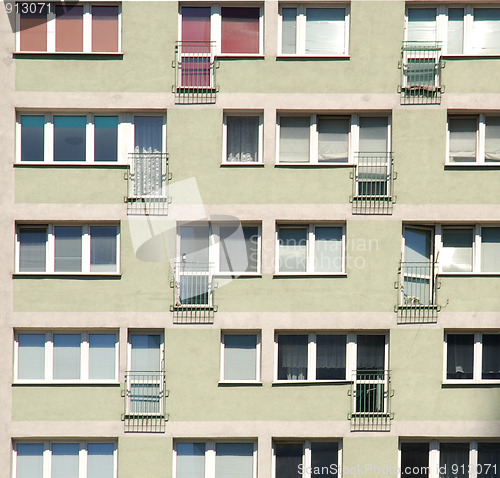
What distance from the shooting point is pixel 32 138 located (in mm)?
20891

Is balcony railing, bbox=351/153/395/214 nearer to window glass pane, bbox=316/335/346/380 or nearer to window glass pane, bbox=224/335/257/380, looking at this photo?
window glass pane, bbox=316/335/346/380

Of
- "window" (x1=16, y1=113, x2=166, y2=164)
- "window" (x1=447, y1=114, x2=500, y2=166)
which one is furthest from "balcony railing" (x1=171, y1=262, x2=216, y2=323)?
"window" (x1=447, y1=114, x2=500, y2=166)

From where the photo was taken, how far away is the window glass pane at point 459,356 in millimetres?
20625

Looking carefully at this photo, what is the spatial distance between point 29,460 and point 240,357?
554 centimetres

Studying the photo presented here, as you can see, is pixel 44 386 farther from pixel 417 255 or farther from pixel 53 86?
pixel 417 255

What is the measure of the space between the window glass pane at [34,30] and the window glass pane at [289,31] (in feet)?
19.0

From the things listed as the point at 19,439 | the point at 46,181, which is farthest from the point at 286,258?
the point at 19,439

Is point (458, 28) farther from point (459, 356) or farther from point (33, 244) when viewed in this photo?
point (33, 244)

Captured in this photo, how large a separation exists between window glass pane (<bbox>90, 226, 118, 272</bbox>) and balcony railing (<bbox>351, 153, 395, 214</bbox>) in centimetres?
584

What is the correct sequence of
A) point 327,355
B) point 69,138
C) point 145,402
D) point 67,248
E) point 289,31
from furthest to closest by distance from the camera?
point 289,31 < point 69,138 < point 67,248 < point 327,355 < point 145,402

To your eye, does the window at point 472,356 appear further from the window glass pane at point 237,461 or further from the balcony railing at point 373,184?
the window glass pane at point 237,461

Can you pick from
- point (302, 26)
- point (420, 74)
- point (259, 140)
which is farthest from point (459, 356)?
point (302, 26)

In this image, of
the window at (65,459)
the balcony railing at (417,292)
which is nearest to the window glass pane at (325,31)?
the balcony railing at (417,292)

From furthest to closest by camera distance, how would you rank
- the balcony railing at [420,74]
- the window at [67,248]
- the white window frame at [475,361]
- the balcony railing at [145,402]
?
the window at [67,248]
the balcony railing at [420,74]
the white window frame at [475,361]
the balcony railing at [145,402]
